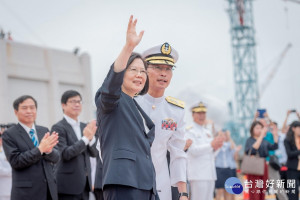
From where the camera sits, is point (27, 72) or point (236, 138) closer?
point (27, 72)

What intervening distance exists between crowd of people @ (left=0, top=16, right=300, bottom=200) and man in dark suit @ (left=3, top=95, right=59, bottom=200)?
0.01 meters

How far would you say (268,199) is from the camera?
11055mm

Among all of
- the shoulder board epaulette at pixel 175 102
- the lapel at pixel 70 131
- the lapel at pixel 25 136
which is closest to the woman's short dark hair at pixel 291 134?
the lapel at pixel 70 131

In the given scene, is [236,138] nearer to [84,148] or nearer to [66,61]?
[66,61]

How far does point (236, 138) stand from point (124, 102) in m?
46.9

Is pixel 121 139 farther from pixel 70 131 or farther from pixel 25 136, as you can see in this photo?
pixel 70 131

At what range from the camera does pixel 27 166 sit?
15.6 ft

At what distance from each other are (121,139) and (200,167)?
425 cm

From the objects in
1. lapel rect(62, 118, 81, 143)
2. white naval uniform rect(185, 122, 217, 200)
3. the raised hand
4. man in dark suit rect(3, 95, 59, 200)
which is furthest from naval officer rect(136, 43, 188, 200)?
white naval uniform rect(185, 122, 217, 200)

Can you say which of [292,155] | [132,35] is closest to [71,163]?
[132,35]

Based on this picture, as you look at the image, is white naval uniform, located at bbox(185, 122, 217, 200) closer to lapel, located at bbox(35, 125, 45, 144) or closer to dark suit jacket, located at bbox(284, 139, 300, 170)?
dark suit jacket, located at bbox(284, 139, 300, 170)

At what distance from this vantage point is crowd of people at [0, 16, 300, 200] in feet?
9.03

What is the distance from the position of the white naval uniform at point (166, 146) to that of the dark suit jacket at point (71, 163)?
186 centimetres

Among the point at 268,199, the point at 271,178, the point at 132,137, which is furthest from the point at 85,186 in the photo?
the point at 268,199
